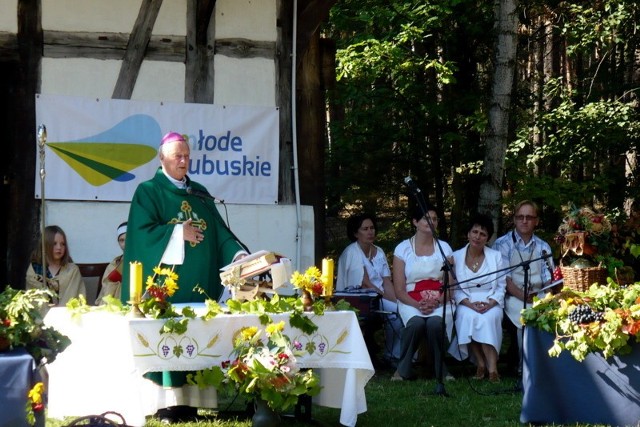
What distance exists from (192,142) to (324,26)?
22.3 ft

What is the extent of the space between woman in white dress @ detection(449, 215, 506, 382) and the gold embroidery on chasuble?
8.44 feet

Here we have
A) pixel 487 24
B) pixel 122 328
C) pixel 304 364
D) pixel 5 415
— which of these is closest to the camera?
pixel 5 415

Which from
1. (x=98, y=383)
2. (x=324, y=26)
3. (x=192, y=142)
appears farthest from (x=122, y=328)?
(x=324, y=26)

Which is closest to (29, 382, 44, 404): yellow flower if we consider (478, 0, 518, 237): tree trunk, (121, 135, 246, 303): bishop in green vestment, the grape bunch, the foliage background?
(121, 135, 246, 303): bishop in green vestment

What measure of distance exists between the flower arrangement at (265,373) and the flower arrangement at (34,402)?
1236mm

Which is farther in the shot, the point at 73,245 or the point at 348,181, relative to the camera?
the point at 348,181

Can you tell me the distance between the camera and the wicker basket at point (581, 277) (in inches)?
279

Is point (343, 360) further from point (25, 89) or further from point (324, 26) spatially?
point (324, 26)

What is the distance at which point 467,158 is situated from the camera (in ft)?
46.2

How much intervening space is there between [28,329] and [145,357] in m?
0.94

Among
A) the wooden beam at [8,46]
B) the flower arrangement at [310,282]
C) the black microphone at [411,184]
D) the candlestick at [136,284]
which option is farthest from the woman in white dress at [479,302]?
the wooden beam at [8,46]

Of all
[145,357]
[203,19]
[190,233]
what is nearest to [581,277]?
[190,233]

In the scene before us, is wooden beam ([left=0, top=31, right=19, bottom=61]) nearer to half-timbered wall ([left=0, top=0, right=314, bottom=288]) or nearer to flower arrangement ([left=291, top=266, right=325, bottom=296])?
half-timbered wall ([left=0, top=0, right=314, bottom=288])

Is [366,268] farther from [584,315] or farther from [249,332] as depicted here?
[249,332]
